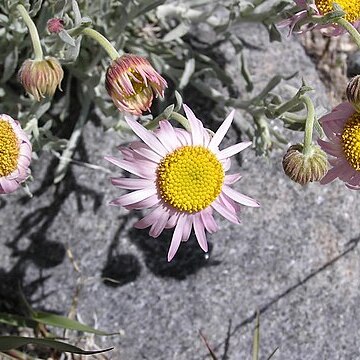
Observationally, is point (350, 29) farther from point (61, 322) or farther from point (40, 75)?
point (61, 322)

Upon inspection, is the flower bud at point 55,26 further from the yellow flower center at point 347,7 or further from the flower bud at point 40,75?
the yellow flower center at point 347,7

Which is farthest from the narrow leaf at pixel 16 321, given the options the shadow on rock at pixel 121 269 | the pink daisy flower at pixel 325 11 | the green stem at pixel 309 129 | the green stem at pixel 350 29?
the green stem at pixel 350 29

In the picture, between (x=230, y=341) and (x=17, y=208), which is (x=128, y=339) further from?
(x=17, y=208)

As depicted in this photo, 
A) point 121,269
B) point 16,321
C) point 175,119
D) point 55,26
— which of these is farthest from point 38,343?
point 55,26

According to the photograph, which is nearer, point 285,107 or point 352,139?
point 352,139

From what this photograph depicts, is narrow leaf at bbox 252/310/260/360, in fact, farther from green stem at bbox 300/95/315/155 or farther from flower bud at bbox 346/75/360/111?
flower bud at bbox 346/75/360/111
